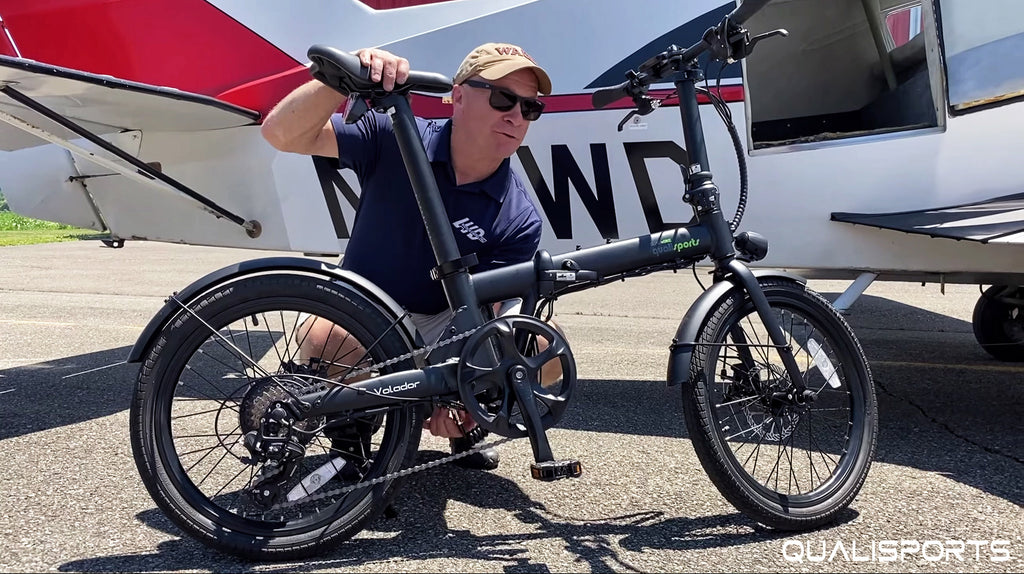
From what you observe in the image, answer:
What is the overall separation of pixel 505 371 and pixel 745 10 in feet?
4.27

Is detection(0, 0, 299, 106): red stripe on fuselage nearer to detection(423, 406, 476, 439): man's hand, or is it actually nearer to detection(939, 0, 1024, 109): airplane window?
detection(423, 406, 476, 439): man's hand

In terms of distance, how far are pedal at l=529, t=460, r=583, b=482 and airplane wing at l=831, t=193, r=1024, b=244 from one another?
215 centimetres

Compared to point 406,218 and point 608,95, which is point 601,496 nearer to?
point 406,218

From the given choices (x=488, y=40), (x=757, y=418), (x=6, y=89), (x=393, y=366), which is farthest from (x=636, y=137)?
(x=6, y=89)

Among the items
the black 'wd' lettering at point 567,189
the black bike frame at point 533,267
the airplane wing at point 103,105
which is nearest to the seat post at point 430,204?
the black bike frame at point 533,267

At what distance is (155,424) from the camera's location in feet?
7.15

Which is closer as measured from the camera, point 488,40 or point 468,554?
point 468,554

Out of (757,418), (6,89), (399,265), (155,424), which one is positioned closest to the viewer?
(155,424)

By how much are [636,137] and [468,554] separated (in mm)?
2511

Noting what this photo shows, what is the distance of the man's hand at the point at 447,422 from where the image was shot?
2441 millimetres

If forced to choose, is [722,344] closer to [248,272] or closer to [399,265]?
[399,265]

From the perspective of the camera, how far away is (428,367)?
90.2 inches

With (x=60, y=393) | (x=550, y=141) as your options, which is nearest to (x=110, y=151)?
(x=60, y=393)

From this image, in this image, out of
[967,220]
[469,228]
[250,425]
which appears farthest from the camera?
[967,220]
